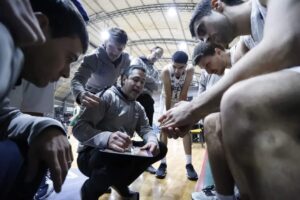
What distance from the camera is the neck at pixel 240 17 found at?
3.84 ft

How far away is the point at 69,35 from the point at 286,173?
2.09ft

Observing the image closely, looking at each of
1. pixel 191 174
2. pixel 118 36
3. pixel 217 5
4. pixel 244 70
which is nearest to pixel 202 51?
pixel 118 36

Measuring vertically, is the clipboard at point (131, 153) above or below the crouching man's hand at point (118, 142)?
below

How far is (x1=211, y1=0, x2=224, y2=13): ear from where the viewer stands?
126cm

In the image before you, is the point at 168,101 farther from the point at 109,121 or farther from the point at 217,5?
the point at 217,5

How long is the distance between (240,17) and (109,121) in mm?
990

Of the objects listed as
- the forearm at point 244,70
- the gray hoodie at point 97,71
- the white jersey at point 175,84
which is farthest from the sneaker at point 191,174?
the forearm at point 244,70

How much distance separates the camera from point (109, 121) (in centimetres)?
174

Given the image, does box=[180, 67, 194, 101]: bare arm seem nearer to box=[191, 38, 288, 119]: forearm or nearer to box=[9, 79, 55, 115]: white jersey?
box=[9, 79, 55, 115]: white jersey

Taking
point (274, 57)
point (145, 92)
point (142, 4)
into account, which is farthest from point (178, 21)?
point (274, 57)

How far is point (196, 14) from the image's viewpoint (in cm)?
139

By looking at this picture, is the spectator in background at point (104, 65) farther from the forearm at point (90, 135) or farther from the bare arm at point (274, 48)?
the bare arm at point (274, 48)

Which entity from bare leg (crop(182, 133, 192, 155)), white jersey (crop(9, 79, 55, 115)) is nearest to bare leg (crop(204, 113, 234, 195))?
white jersey (crop(9, 79, 55, 115))

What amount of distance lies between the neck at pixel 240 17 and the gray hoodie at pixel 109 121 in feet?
2.69
